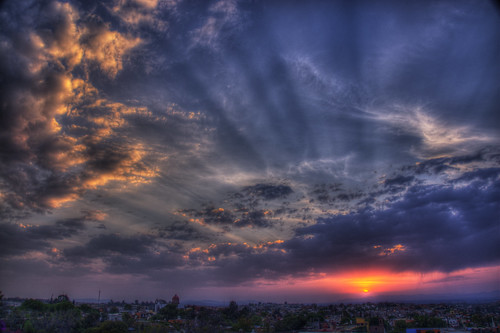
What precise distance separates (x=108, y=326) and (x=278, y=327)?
13.9 meters

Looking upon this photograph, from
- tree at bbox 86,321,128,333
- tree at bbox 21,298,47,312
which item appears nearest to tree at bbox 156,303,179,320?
tree at bbox 21,298,47,312

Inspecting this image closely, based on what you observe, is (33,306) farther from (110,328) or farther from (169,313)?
(169,313)

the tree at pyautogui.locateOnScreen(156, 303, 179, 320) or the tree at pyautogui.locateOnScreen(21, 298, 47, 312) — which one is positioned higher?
the tree at pyautogui.locateOnScreen(21, 298, 47, 312)

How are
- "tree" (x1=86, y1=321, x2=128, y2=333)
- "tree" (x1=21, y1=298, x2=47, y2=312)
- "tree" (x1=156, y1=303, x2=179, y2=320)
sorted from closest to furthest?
"tree" (x1=86, y1=321, x2=128, y2=333) < "tree" (x1=21, y1=298, x2=47, y2=312) < "tree" (x1=156, y1=303, x2=179, y2=320)

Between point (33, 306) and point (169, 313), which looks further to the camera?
point (169, 313)

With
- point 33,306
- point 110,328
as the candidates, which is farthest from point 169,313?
point 110,328

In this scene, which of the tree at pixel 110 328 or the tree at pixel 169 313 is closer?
the tree at pixel 110 328

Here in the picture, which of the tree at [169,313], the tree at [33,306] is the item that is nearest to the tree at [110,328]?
the tree at [33,306]

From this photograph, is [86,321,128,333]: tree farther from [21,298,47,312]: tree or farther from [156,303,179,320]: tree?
[156,303,179,320]: tree

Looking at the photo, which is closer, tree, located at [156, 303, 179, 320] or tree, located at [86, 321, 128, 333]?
tree, located at [86, 321, 128, 333]

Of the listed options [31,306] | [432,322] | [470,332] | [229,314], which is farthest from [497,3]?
[229,314]

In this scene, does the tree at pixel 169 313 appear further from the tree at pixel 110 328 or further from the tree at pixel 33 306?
the tree at pixel 110 328

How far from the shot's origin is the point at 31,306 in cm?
3097

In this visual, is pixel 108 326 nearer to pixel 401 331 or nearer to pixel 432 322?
pixel 401 331
